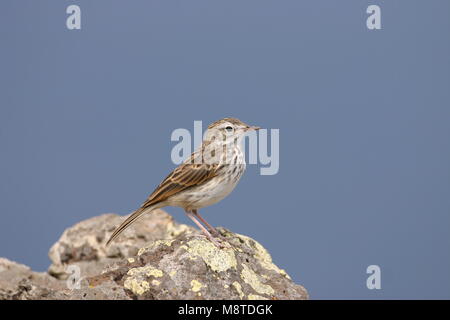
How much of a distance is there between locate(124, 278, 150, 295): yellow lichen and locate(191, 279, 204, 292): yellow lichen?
49 centimetres

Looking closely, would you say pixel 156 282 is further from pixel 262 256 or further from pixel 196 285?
pixel 262 256

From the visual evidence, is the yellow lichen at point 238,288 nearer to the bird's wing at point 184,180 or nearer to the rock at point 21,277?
the bird's wing at point 184,180

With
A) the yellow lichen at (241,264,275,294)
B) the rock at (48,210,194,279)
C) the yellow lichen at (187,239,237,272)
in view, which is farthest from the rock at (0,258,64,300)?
the yellow lichen at (241,264,275,294)

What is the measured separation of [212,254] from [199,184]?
126 cm

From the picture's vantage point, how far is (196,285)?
6.83m

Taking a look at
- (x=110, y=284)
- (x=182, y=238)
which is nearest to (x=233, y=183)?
(x=182, y=238)

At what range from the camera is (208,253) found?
7316 millimetres

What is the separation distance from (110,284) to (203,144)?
113 inches

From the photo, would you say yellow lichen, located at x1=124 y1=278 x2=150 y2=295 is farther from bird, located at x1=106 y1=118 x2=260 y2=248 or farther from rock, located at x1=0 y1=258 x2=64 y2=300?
rock, located at x1=0 y1=258 x2=64 y2=300

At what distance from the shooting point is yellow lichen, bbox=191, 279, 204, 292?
6790mm

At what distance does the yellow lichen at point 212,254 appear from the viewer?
23.6 ft
